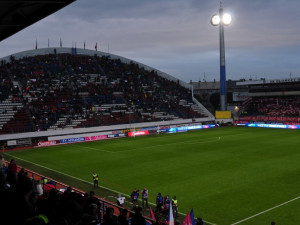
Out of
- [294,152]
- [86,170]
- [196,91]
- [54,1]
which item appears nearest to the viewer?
[54,1]

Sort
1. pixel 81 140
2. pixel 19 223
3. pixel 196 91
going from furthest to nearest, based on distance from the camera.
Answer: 1. pixel 196 91
2. pixel 81 140
3. pixel 19 223

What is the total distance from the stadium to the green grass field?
11cm

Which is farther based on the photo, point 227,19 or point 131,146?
point 227,19

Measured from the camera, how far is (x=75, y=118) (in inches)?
2125

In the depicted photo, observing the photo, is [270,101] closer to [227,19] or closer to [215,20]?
[227,19]

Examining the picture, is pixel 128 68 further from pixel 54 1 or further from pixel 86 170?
pixel 54 1

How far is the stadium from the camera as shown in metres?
9.74

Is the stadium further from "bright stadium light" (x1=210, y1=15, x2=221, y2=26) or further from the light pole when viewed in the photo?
"bright stadium light" (x1=210, y1=15, x2=221, y2=26)

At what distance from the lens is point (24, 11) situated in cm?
828

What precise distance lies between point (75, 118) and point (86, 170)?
25.7 meters

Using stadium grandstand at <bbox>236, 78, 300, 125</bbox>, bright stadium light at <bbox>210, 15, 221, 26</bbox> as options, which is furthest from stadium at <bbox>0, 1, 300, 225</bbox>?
bright stadium light at <bbox>210, 15, 221, 26</bbox>

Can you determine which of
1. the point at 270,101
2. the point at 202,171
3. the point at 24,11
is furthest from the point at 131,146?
the point at 270,101

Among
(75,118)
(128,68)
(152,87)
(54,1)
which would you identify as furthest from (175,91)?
(54,1)

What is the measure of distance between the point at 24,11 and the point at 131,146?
35.4 metres
